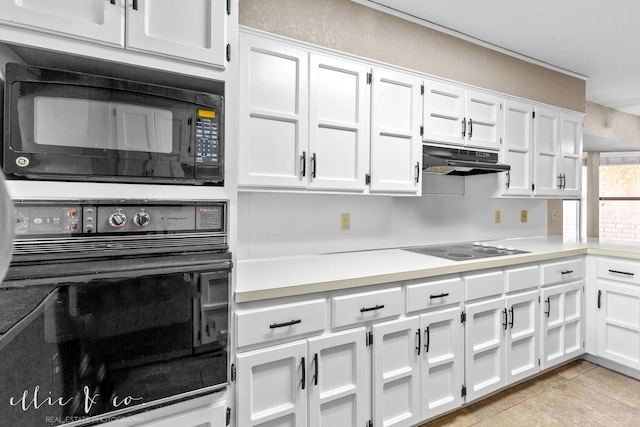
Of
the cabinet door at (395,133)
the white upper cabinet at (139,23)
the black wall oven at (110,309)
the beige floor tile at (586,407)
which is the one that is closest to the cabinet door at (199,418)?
the black wall oven at (110,309)

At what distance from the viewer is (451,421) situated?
6.47 ft

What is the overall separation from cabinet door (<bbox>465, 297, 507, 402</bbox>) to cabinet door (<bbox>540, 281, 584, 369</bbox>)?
463 mm

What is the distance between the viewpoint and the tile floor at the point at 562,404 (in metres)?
1.98

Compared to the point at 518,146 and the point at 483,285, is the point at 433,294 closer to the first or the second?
the point at 483,285

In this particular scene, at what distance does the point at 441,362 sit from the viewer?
6.10 feet

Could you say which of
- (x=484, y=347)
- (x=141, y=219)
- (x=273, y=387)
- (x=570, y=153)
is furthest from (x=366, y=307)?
(x=570, y=153)

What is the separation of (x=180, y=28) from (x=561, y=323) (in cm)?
299

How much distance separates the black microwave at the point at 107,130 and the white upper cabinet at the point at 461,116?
153 cm

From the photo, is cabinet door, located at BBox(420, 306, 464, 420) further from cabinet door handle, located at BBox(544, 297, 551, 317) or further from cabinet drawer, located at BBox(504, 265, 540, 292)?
cabinet door handle, located at BBox(544, 297, 551, 317)

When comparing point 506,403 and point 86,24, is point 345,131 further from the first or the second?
point 506,403

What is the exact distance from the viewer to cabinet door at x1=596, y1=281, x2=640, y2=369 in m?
2.42

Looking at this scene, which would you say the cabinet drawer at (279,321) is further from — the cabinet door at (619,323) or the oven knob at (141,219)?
the cabinet door at (619,323)

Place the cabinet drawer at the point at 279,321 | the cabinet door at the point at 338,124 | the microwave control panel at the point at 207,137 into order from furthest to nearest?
the cabinet door at the point at 338,124, the cabinet drawer at the point at 279,321, the microwave control panel at the point at 207,137

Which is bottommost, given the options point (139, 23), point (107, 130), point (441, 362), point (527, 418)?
point (527, 418)
